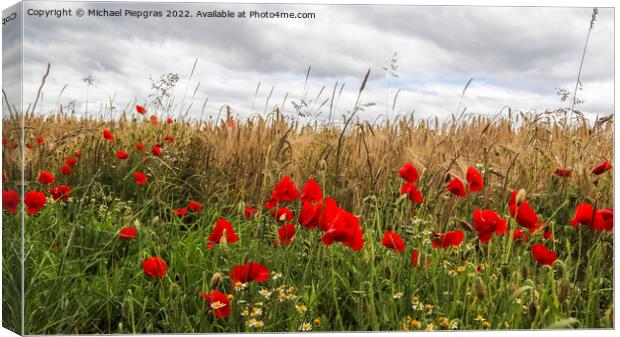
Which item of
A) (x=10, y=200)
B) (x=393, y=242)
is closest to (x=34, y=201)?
(x=10, y=200)

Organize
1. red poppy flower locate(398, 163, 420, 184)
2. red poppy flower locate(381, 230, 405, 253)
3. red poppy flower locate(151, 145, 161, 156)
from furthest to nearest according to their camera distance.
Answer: red poppy flower locate(151, 145, 161, 156)
red poppy flower locate(398, 163, 420, 184)
red poppy flower locate(381, 230, 405, 253)

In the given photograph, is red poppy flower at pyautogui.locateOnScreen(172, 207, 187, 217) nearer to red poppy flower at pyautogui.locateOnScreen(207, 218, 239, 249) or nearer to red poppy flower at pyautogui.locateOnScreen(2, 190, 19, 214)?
red poppy flower at pyautogui.locateOnScreen(207, 218, 239, 249)

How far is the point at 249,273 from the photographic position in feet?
9.62

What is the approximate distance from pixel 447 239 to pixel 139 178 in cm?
130

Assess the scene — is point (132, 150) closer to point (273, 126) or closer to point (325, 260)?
point (273, 126)

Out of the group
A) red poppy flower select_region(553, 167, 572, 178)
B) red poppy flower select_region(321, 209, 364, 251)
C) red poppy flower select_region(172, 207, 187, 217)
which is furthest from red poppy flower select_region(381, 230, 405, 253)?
red poppy flower select_region(553, 167, 572, 178)

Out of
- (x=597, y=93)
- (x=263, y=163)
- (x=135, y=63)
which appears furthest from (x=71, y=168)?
(x=597, y=93)

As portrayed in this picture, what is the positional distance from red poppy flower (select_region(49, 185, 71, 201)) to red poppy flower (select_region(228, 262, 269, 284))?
794 mm

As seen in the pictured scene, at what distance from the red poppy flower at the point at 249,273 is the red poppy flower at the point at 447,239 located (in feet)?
2.20

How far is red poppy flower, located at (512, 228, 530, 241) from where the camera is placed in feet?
10.4

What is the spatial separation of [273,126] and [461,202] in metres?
0.87

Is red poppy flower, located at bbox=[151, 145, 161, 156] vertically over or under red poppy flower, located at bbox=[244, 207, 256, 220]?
over

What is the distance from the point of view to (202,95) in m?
3.26

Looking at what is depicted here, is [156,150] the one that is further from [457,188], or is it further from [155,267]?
[457,188]
